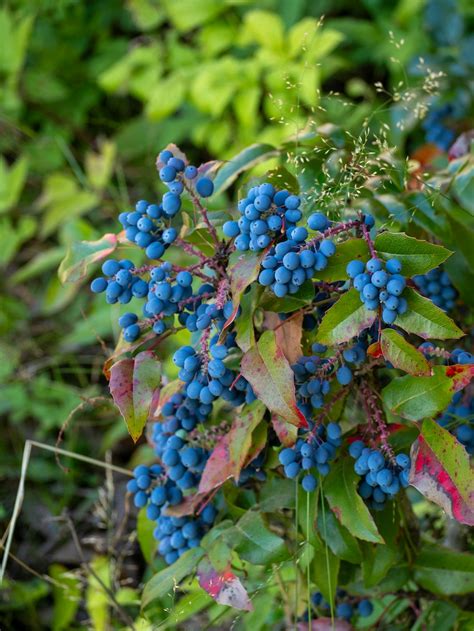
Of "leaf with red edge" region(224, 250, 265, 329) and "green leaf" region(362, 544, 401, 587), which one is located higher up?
"leaf with red edge" region(224, 250, 265, 329)

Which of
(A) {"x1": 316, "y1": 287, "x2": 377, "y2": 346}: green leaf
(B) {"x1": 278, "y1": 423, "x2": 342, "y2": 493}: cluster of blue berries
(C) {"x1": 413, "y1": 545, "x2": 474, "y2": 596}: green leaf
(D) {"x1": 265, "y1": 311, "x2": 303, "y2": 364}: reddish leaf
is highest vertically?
(A) {"x1": 316, "y1": 287, "x2": 377, "y2": 346}: green leaf

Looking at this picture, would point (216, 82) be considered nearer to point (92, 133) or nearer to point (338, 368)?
point (92, 133)

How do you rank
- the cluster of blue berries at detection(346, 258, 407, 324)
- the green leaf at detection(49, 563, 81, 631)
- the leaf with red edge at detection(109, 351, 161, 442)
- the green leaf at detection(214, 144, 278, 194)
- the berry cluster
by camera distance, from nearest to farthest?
1. the cluster of blue berries at detection(346, 258, 407, 324)
2. the leaf with red edge at detection(109, 351, 161, 442)
3. the green leaf at detection(214, 144, 278, 194)
4. the green leaf at detection(49, 563, 81, 631)
5. the berry cluster

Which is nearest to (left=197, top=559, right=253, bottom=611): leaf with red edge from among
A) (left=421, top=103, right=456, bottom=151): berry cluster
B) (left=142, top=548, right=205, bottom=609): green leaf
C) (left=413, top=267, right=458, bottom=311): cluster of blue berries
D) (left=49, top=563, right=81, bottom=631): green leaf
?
(left=142, top=548, right=205, bottom=609): green leaf

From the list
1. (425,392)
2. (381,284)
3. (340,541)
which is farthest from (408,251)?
(340,541)

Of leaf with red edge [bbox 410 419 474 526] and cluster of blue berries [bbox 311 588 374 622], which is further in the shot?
cluster of blue berries [bbox 311 588 374 622]

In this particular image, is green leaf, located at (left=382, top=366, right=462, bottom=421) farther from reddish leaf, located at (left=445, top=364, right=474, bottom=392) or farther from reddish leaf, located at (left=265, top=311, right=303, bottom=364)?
reddish leaf, located at (left=265, top=311, right=303, bottom=364)

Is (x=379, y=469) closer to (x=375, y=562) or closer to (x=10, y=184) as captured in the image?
(x=375, y=562)
